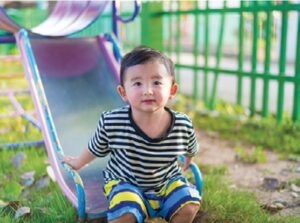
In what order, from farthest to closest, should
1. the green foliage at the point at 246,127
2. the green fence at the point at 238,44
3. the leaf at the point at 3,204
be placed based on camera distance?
1. the green fence at the point at 238,44
2. the green foliage at the point at 246,127
3. the leaf at the point at 3,204

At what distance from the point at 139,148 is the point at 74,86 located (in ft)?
4.18

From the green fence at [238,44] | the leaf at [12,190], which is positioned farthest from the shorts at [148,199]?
the green fence at [238,44]

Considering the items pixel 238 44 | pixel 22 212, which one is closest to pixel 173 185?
pixel 22 212

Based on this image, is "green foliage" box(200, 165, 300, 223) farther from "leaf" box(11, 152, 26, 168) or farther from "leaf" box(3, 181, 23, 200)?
"leaf" box(11, 152, 26, 168)

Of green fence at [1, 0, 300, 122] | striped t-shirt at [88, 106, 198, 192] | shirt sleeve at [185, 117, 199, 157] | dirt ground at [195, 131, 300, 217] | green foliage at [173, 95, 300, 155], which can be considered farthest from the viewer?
green fence at [1, 0, 300, 122]

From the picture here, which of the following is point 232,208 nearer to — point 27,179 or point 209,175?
point 209,175

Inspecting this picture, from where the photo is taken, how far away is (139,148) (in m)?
2.22

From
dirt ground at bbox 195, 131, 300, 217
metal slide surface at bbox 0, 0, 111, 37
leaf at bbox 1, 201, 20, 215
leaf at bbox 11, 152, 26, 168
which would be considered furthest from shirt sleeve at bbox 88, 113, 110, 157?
metal slide surface at bbox 0, 0, 111, 37

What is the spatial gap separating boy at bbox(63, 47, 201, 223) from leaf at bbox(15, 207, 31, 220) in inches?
18.9

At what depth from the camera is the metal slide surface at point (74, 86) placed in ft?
9.45

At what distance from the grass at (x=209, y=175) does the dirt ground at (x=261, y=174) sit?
88 millimetres

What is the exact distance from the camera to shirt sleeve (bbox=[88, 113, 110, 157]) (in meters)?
2.28

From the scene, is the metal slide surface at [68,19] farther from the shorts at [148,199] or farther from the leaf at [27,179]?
the shorts at [148,199]

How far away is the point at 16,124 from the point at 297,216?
2927 millimetres
